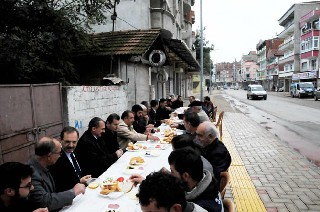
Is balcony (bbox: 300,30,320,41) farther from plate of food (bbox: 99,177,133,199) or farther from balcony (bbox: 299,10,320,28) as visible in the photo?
plate of food (bbox: 99,177,133,199)

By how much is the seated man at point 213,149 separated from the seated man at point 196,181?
1.19m

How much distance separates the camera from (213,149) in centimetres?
396

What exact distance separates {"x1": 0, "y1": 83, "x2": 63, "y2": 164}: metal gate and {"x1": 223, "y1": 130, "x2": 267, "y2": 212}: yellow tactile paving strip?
13.6 ft

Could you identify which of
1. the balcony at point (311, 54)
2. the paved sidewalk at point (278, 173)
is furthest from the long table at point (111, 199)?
the balcony at point (311, 54)

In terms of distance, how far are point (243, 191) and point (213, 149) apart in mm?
1854

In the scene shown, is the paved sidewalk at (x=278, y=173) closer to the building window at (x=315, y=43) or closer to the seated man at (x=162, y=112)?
the seated man at (x=162, y=112)

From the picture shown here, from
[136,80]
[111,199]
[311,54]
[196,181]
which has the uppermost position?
[311,54]

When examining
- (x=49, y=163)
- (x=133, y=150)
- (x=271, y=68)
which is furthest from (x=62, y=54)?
(x=271, y=68)

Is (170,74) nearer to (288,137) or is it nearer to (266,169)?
(288,137)

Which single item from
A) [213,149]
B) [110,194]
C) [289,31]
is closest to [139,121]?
[213,149]

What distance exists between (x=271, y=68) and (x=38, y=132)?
247 feet

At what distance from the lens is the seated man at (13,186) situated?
7.61 feet

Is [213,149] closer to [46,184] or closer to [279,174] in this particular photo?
[46,184]

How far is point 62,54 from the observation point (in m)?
8.74
